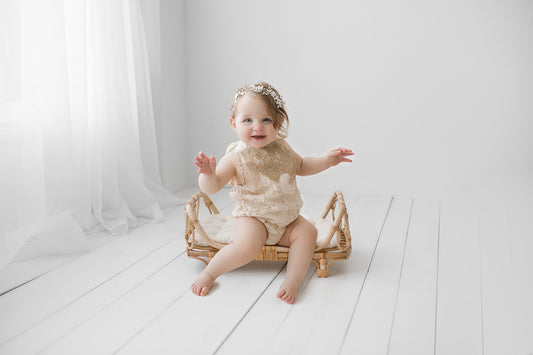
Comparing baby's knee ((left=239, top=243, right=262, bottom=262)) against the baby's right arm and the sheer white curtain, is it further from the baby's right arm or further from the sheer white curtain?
the sheer white curtain

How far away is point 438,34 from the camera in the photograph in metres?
2.88

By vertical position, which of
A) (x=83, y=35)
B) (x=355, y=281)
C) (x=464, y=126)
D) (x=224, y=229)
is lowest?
(x=355, y=281)

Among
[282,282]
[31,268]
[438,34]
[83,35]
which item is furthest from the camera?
[438,34]

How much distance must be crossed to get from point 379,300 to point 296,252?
310mm

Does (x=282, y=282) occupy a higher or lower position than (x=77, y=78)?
lower

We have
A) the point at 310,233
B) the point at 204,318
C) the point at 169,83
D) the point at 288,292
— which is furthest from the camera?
the point at 169,83

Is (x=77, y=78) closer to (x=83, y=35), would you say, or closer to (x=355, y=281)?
(x=83, y=35)

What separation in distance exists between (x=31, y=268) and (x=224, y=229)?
27.0 inches

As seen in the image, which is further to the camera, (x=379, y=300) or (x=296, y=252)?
(x=296, y=252)

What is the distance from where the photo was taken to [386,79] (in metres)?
2.99

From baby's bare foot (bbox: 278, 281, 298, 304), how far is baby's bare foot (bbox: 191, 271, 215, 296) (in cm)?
23

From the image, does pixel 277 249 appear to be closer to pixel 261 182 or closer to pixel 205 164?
pixel 261 182

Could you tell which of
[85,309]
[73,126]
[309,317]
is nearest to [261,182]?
[309,317]

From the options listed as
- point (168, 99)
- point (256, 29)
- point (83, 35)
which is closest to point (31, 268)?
point (83, 35)
